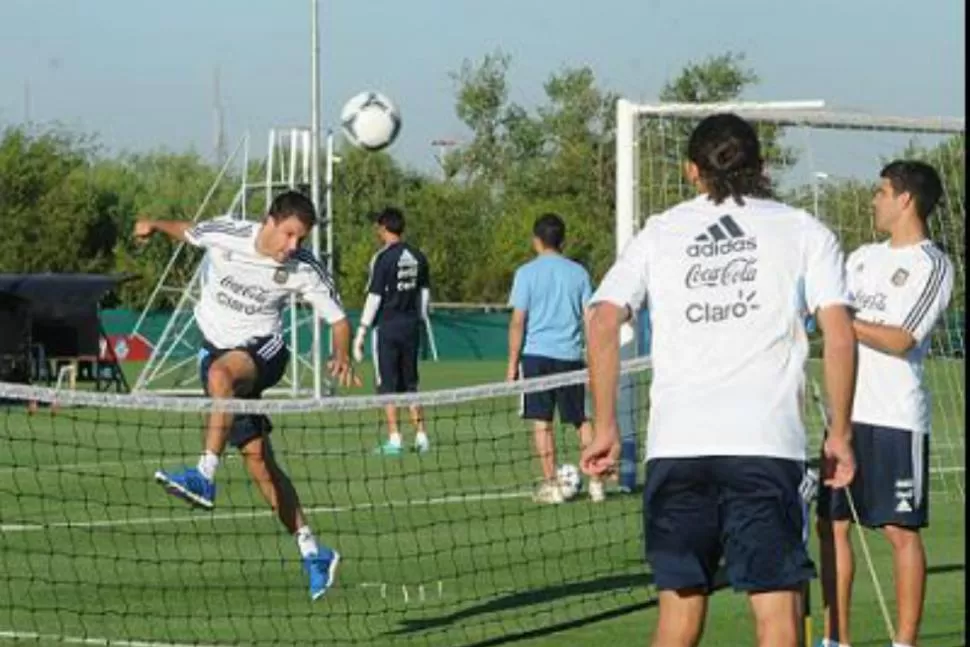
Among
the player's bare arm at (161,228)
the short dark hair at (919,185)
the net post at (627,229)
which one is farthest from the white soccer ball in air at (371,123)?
the short dark hair at (919,185)

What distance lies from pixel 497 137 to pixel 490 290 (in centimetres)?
1504

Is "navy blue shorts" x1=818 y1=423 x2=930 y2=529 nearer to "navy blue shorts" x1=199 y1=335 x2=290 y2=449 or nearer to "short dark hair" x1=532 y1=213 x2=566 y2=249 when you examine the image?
"navy blue shorts" x1=199 y1=335 x2=290 y2=449

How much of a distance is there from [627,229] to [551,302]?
73 cm

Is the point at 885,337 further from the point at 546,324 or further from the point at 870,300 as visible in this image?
the point at 546,324

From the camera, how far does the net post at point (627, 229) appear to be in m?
16.6

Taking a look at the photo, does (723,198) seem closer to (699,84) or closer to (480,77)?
(699,84)

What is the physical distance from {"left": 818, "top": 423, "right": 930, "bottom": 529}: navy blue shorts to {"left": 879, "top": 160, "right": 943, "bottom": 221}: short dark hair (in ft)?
2.92

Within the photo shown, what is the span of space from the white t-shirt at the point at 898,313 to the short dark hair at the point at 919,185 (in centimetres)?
15

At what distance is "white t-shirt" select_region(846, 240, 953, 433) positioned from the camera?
9844 mm

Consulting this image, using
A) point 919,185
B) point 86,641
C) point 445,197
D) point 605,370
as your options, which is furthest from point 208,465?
point 445,197

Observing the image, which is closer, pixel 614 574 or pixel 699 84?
pixel 614 574

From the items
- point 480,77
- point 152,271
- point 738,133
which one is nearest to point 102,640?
point 738,133

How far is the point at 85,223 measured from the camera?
6925cm

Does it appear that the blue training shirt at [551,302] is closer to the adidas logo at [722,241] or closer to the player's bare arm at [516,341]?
the player's bare arm at [516,341]
